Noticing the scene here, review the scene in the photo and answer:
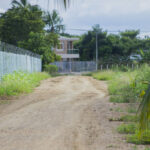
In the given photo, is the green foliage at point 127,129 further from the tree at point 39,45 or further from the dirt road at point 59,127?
the tree at point 39,45

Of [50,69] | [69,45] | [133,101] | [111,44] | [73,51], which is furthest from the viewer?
[69,45]

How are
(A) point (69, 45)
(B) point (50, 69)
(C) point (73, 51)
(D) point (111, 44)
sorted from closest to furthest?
(B) point (50, 69) < (D) point (111, 44) < (C) point (73, 51) < (A) point (69, 45)

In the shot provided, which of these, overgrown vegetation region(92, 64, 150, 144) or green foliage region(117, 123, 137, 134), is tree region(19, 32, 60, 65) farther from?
green foliage region(117, 123, 137, 134)

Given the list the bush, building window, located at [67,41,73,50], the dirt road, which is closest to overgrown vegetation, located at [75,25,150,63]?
building window, located at [67,41,73,50]

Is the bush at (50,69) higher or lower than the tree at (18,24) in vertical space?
lower

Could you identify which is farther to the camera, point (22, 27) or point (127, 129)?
point (22, 27)

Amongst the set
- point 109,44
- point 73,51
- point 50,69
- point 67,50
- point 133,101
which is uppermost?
point 109,44

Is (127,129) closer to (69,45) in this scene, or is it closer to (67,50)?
(67,50)

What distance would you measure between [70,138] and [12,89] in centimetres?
718

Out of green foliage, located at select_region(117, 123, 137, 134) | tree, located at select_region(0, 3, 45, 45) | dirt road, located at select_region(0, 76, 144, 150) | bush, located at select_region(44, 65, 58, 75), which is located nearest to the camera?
dirt road, located at select_region(0, 76, 144, 150)

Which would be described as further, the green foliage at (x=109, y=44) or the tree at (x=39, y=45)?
the green foliage at (x=109, y=44)

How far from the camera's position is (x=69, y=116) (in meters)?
6.72

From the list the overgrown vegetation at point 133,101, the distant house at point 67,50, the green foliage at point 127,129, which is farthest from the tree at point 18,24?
the green foliage at point 127,129

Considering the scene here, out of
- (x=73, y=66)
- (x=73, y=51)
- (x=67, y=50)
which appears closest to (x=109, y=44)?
(x=73, y=66)
